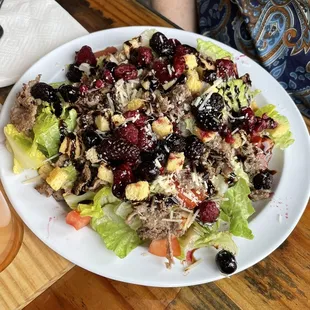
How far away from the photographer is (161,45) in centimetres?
124

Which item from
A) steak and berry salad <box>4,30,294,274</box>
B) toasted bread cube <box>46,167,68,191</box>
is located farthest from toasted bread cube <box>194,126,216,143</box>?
toasted bread cube <box>46,167,68,191</box>

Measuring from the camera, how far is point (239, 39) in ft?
5.54

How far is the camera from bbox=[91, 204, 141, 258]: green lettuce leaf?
100cm

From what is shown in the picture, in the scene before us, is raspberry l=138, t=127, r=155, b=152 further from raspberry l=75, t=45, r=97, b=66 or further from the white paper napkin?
the white paper napkin

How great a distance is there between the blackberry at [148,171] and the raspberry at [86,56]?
40 cm

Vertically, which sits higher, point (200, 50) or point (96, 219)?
point (200, 50)

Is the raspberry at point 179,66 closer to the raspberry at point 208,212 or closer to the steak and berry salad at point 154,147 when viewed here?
the steak and berry salad at point 154,147

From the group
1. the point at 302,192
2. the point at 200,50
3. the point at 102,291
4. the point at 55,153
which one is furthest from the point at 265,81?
the point at 102,291

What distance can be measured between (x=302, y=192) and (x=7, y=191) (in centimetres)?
69

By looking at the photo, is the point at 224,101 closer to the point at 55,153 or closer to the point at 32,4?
the point at 55,153

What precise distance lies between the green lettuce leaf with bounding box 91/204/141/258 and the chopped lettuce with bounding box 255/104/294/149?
44cm

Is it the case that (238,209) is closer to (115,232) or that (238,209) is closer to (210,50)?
(115,232)

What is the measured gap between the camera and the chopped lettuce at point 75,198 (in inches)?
42.2

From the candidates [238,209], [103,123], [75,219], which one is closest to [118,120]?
[103,123]
